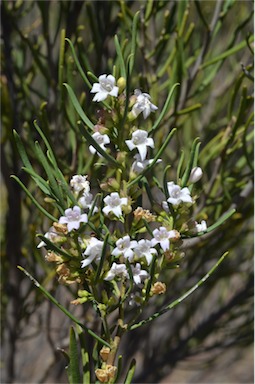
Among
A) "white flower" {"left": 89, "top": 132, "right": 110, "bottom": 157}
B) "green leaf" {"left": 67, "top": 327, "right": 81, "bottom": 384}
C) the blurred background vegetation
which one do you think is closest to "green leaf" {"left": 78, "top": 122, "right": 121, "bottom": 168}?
"white flower" {"left": 89, "top": 132, "right": 110, "bottom": 157}

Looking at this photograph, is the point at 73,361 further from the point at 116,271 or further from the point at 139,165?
the point at 139,165

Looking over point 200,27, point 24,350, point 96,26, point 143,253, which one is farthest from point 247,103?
point 24,350

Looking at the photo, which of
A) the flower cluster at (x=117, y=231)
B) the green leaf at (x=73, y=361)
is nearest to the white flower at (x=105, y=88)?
the flower cluster at (x=117, y=231)

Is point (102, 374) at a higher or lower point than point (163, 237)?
lower

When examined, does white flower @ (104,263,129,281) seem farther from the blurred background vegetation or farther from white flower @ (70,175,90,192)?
the blurred background vegetation

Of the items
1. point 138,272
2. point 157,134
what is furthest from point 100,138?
point 157,134

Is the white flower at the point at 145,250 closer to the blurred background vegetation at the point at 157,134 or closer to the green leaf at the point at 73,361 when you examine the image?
the green leaf at the point at 73,361
